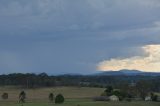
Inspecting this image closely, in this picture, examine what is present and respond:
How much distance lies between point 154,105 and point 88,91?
56625mm

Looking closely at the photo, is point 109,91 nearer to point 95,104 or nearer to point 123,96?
point 123,96

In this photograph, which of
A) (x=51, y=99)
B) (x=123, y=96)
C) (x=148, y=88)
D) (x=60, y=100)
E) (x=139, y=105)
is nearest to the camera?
(x=139, y=105)

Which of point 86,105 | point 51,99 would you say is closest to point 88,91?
point 51,99

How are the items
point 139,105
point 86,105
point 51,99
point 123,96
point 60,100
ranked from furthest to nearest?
point 123,96
point 51,99
point 60,100
point 139,105
point 86,105

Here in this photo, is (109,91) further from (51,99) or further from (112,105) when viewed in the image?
(112,105)

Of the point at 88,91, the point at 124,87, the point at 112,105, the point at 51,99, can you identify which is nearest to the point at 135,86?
the point at 124,87

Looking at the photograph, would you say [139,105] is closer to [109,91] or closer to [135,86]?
[109,91]

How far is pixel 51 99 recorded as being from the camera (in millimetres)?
144625

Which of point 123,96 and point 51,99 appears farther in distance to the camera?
point 123,96

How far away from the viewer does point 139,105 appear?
407 feet

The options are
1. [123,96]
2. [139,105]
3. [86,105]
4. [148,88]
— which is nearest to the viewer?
[86,105]

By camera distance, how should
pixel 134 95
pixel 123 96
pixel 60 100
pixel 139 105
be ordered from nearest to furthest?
pixel 139 105
pixel 60 100
pixel 123 96
pixel 134 95

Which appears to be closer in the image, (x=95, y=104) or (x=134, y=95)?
(x=95, y=104)

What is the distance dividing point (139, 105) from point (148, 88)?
217ft
